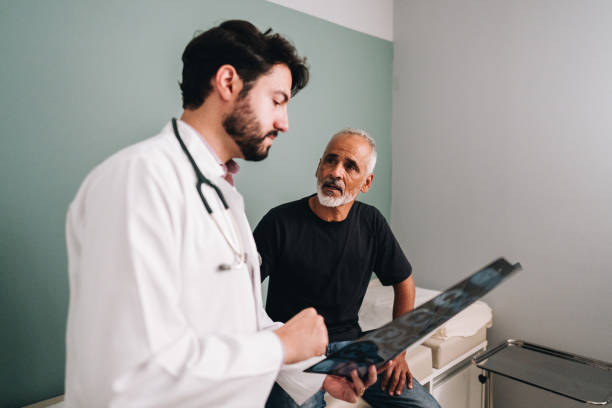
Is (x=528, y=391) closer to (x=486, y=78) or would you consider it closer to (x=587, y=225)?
(x=587, y=225)

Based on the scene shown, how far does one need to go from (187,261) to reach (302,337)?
10.6 inches

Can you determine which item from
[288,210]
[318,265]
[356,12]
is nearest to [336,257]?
[318,265]

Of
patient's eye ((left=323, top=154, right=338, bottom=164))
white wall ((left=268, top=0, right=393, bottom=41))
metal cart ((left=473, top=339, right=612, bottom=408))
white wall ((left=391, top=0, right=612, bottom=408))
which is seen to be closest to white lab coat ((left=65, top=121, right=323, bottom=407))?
patient's eye ((left=323, top=154, right=338, bottom=164))

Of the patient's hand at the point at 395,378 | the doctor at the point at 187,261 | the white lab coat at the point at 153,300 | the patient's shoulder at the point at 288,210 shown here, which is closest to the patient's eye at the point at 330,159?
the patient's shoulder at the point at 288,210

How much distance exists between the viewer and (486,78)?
2197 mm

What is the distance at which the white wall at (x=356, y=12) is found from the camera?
2123mm

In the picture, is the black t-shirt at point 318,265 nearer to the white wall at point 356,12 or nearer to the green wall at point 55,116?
the green wall at point 55,116

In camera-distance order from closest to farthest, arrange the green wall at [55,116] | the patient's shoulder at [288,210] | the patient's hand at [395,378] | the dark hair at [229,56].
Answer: the dark hair at [229,56] < the green wall at [55,116] < the patient's hand at [395,378] < the patient's shoulder at [288,210]

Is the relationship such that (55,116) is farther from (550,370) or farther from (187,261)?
(550,370)

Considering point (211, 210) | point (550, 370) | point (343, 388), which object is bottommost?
point (550, 370)

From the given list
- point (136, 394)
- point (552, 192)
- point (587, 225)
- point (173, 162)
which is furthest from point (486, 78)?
point (136, 394)

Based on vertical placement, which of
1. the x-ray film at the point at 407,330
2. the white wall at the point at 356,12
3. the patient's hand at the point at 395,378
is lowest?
the patient's hand at the point at 395,378

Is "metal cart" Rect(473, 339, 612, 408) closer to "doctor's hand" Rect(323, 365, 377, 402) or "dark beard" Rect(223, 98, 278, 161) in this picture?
"doctor's hand" Rect(323, 365, 377, 402)

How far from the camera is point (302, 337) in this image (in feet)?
2.68
